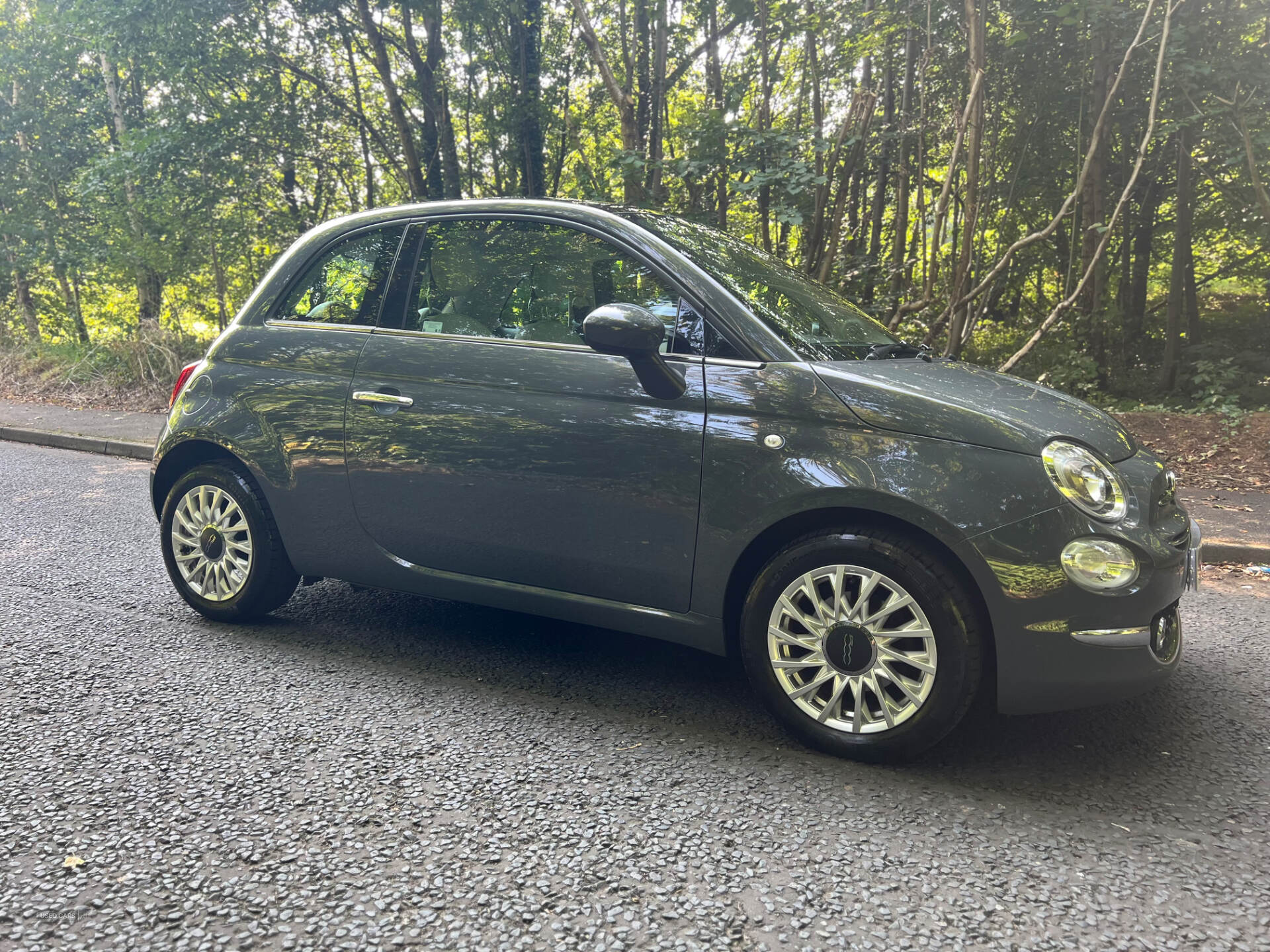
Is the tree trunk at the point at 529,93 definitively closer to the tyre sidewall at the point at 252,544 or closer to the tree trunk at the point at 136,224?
the tree trunk at the point at 136,224

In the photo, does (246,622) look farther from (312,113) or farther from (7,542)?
(312,113)

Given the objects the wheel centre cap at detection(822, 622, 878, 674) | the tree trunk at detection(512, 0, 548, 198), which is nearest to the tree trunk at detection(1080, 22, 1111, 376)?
the tree trunk at detection(512, 0, 548, 198)

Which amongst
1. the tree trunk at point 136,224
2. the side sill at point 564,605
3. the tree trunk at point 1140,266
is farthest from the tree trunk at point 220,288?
the tree trunk at point 1140,266

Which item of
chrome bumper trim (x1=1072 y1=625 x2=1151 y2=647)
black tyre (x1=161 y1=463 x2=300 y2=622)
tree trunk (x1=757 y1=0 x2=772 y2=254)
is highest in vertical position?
tree trunk (x1=757 y1=0 x2=772 y2=254)

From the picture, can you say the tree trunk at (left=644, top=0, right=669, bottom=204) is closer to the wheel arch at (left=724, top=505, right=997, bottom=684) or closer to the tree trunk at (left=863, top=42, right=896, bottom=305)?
the tree trunk at (left=863, top=42, right=896, bottom=305)

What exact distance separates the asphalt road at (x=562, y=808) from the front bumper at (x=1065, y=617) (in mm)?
311

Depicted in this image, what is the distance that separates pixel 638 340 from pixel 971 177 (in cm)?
595

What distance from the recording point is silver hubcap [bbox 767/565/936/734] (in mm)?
2451

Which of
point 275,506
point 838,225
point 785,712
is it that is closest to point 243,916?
point 785,712

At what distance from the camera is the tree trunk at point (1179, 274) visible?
11.9m

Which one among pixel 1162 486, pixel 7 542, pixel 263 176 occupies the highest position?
pixel 263 176

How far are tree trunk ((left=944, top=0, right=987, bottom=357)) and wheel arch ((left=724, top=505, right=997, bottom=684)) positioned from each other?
590 cm

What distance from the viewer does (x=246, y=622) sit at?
3.67 meters

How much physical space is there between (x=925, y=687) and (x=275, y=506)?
8.53 feet
